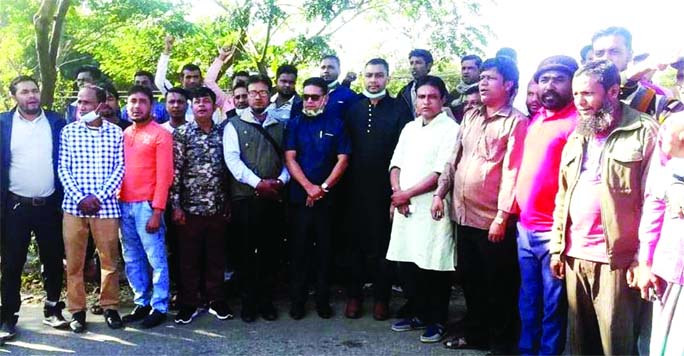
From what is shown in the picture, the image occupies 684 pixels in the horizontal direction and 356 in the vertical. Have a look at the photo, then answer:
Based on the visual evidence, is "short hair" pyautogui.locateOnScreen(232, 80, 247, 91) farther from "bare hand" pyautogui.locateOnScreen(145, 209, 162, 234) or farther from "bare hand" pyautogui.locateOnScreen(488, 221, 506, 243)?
"bare hand" pyautogui.locateOnScreen(488, 221, 506, 243)

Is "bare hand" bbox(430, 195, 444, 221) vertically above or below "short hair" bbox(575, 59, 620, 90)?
below

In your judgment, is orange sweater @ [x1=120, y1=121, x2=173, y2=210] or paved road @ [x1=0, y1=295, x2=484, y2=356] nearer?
paved road @ [x1=0, y1=295, x2=484, y2=356]

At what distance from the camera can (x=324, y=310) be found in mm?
5273

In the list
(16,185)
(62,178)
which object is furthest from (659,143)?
(16,185)

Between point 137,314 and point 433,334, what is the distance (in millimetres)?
2530

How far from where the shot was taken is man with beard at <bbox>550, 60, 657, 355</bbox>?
3168mm

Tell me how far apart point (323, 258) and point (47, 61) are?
398 centimetres

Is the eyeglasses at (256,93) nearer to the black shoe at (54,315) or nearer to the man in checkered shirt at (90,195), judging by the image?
the man in checkered shirt at (90,195)

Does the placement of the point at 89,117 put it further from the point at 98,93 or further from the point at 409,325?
the point at 409,325

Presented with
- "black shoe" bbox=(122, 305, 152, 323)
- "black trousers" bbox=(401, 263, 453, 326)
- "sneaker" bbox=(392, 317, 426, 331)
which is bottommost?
"black shoe" bbox=(122, 305, 152, 323)

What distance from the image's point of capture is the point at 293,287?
210 inches

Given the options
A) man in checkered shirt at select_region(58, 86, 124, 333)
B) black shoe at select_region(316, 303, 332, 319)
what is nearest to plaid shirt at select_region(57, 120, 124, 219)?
man in checkered shirt at select_region(58, 86, 124, 333)

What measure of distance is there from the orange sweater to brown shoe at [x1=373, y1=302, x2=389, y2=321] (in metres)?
2.02

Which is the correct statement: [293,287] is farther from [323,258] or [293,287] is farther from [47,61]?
[47,61]
